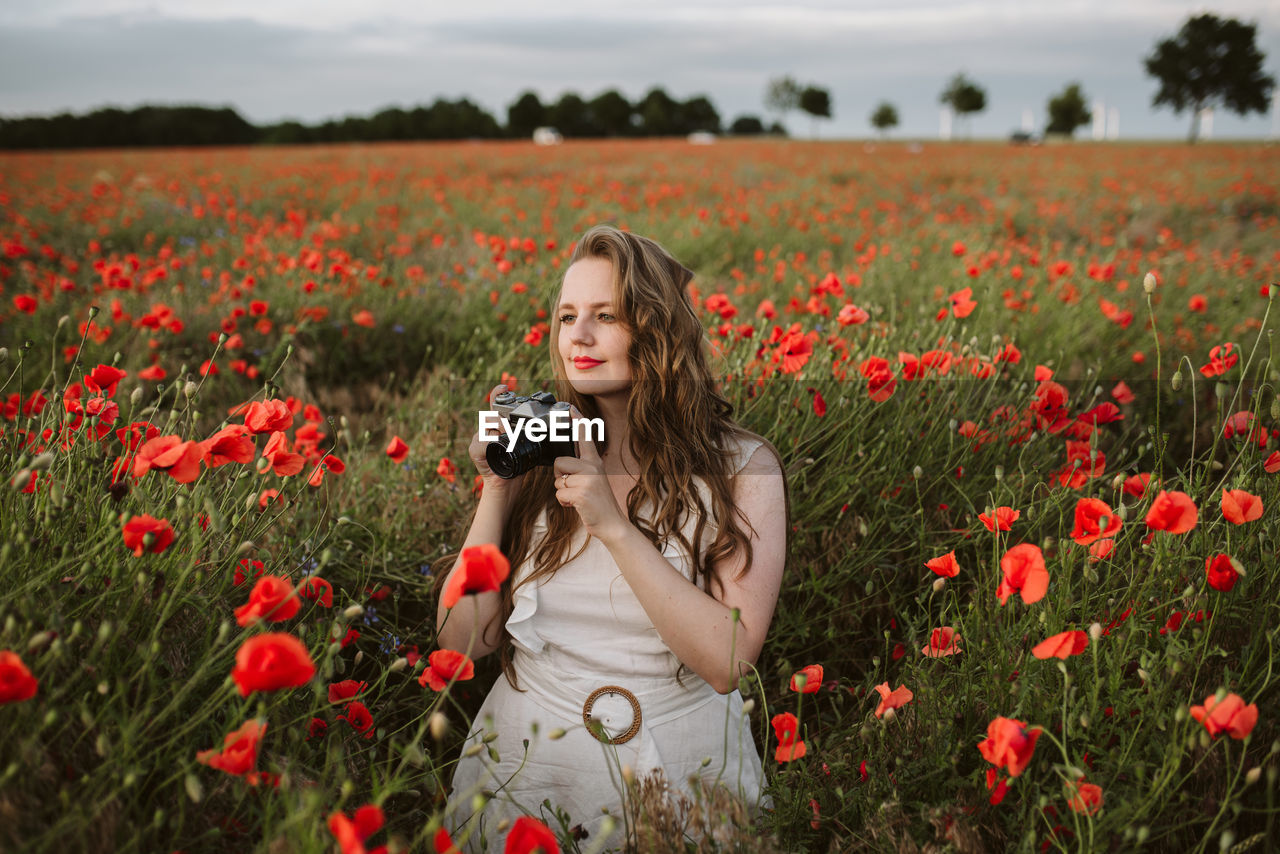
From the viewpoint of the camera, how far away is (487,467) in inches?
65.9

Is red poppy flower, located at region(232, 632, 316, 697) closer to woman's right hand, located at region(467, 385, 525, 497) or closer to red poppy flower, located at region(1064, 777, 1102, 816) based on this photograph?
woman's right hand, located at region(467, 385, 525, 497)

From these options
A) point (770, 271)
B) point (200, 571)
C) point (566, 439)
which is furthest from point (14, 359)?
point (770, 271)

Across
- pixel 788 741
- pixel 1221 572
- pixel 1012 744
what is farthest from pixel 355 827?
pixel 1221 572

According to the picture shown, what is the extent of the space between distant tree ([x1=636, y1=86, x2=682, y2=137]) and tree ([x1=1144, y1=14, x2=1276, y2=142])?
2737 centimetres

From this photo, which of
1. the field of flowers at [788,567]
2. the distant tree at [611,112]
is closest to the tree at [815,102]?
the distant tree at [611,112]

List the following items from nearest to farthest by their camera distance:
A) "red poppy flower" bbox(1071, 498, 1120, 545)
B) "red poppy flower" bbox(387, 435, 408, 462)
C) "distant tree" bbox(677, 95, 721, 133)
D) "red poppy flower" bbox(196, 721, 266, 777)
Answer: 1. "red poppy flower" bbox(196, 721, 266, 777)
2. "red poppy flower" bbox(1071, 498, 1120, 545)
3. "red poppy flower" bbox(387, 435, 408, 462)
4. "distant tree" bbox(677, 95, 721, 133)

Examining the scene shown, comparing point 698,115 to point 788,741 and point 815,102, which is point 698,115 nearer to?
point 815,102

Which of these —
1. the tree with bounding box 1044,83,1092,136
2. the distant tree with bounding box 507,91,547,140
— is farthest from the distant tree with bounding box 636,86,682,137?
the tree with bounding box 1044,83,1092,136

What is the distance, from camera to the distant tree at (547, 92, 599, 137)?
51000 mm

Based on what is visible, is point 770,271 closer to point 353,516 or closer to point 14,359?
point 353,516

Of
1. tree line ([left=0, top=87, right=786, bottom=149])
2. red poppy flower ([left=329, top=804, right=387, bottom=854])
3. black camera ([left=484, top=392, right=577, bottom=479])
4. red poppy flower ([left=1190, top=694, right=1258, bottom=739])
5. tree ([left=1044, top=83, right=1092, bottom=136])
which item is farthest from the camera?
tree ([left=1044, top=83, right=1092, bottom=136])

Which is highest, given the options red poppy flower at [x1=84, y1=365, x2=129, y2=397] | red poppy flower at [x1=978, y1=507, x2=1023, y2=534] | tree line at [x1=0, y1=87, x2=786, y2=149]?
tree line at [x1=0, y1=87, x2=786, y2=149]

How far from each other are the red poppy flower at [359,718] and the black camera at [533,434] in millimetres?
498

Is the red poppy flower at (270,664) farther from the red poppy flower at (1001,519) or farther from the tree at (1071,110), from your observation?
the tree at (1071,110)
